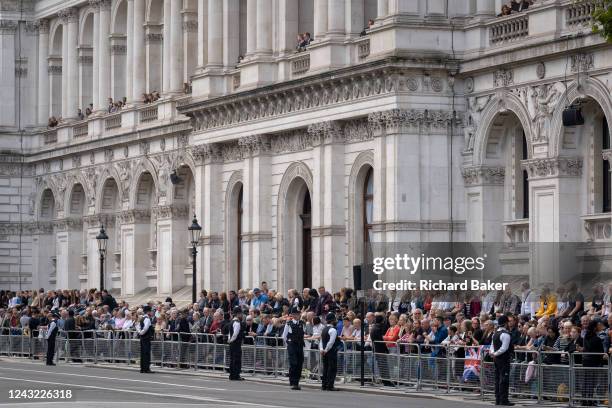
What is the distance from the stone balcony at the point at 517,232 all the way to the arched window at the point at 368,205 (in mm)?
6084

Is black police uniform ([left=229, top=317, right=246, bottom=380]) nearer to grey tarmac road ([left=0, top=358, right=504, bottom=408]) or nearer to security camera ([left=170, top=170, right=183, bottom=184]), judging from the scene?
grey tarmac road ([left=0, top=358, right=504, bottom=408])

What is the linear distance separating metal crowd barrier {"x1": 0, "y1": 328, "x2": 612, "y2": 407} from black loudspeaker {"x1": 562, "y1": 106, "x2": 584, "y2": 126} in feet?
29.3

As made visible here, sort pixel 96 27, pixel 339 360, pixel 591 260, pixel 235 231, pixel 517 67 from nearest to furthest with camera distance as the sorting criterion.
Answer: pixel 339 360 < pixel 591 260 < pixel 517 67 < pixel 235 231 < pixel 96 27

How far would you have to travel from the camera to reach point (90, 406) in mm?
38219

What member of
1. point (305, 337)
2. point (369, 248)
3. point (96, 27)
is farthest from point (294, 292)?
point (96, 27)

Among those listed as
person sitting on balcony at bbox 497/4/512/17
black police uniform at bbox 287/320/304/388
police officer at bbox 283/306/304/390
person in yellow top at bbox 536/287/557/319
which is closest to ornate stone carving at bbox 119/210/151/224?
person sitting on balcony at bbox 497/4/512/17

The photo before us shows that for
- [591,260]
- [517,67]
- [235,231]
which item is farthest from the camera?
[235,231]

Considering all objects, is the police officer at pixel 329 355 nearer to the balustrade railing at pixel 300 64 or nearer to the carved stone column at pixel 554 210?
the carved stone column at pixel 554 210

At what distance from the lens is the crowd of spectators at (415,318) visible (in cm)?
4194

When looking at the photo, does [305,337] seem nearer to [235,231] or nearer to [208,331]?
[208,331]

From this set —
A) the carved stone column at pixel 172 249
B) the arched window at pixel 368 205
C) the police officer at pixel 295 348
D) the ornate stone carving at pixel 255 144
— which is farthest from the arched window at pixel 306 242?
the police officer at pixel 295 348

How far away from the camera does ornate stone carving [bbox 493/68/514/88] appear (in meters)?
56.3

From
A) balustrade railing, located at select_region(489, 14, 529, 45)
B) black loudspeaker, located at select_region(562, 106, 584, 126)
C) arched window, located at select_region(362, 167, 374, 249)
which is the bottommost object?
arched window, located at select_region(362, 167, 374, 249)

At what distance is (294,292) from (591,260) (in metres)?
9.20
